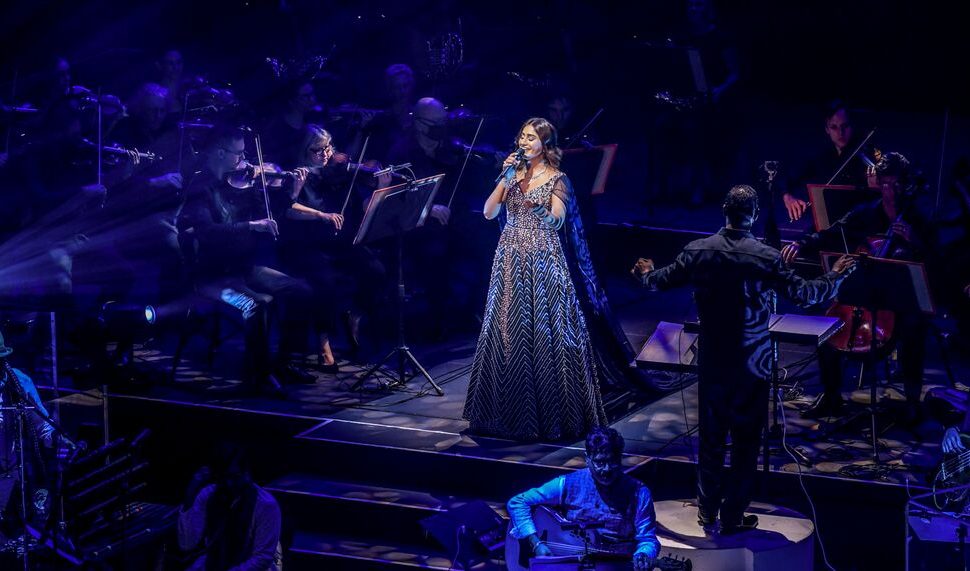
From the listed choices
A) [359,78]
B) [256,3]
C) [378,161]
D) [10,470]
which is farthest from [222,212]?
[256,3]

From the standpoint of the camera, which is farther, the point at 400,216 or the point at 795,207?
the point at 400,216

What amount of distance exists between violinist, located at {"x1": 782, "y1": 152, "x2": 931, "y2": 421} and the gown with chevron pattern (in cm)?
129

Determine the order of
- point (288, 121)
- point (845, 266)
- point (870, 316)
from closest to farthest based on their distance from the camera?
point (845, 266)
point (870, 316)
point (288, 121)

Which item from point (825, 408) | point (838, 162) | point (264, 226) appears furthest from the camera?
point (264, 226)

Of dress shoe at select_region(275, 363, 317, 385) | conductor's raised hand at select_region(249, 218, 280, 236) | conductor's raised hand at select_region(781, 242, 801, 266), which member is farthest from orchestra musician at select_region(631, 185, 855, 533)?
dress shoe at select_region(275, 363, 317, 385)

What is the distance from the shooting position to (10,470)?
287 inches

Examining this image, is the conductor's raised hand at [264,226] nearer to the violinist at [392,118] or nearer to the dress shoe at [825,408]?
the violinist at [392,118]

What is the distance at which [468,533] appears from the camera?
6742mm

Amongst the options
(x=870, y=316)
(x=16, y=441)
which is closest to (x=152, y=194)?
(x=16, y=441)

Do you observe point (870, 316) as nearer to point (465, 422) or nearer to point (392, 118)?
point (465, 422)

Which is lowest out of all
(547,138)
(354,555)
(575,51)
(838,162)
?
(354,555)

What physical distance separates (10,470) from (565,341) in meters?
3.04

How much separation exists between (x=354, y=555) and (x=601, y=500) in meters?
1.76

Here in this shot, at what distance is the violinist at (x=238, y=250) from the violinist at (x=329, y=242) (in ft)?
0.67
